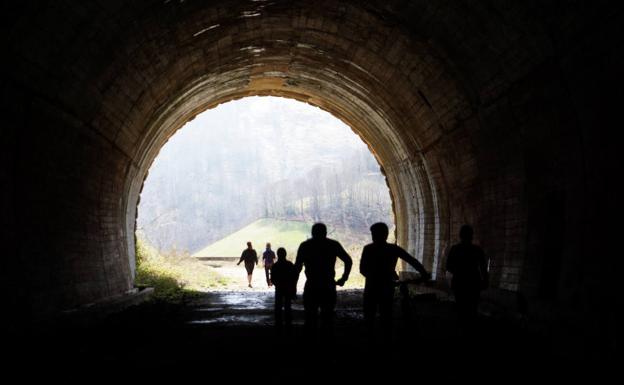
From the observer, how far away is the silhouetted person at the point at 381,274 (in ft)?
18.7

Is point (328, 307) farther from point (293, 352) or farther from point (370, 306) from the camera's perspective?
point (293, 352)

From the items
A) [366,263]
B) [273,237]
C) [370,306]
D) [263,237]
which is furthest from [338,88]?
[263,237]

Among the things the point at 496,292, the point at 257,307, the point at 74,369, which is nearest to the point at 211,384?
the point at 74,369

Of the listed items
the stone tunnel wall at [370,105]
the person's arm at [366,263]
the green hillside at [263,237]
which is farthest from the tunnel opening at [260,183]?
the person's arm at [366,263]

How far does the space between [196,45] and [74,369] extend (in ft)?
22.4

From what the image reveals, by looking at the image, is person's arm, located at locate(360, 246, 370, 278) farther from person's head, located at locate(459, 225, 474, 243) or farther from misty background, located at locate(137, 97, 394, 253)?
misty background, located at locate(137, 97, 394, 253)

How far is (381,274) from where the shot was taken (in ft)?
18.9

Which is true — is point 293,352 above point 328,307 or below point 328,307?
below

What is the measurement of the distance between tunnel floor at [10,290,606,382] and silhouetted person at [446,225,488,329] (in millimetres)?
289

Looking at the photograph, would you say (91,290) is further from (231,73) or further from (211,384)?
(231,73)

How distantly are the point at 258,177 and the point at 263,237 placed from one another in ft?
194

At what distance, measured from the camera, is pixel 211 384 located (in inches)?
180

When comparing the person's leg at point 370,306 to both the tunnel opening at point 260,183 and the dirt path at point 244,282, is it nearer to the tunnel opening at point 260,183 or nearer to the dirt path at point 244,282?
the dirt path at point 244,282

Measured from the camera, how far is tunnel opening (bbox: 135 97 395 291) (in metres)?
85.7
